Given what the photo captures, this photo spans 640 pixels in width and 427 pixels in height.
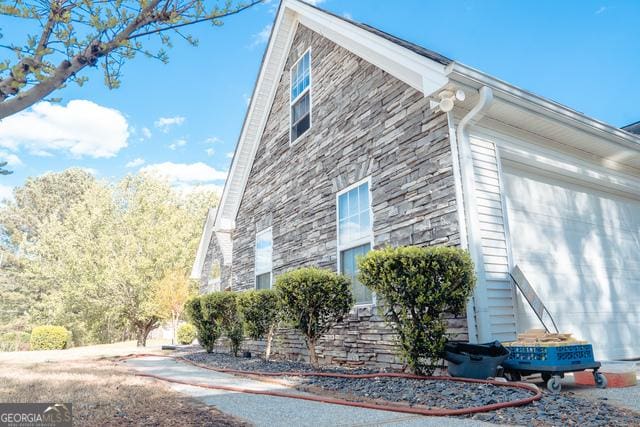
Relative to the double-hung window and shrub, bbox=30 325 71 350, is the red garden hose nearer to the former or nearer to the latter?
the double-hung window

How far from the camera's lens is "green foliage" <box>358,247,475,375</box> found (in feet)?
13.3

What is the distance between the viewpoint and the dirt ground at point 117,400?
2.61 metres

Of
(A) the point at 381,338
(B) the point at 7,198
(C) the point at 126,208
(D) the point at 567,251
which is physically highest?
(B) the point at 7,198

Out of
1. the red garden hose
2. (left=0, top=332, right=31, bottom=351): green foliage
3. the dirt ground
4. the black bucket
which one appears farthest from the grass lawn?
(left=0, top=332, right=31, bottom=351): green foliage

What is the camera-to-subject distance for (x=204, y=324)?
8.91 meters

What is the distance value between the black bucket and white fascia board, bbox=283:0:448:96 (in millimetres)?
2799

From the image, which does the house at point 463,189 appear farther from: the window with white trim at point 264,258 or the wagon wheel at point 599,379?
the wagon wheel at point 599,379

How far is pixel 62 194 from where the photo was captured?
28453 mm

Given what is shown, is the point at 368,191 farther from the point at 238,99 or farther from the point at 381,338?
the point at 238,99

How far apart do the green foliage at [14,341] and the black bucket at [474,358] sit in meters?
24.5

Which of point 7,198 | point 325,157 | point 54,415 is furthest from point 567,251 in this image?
point 7,198

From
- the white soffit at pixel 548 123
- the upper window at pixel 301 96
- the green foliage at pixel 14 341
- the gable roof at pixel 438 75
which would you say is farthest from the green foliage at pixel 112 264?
the white soffit at pixel 548 123

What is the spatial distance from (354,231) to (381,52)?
8.69 ft

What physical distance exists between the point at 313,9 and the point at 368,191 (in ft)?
13.9
